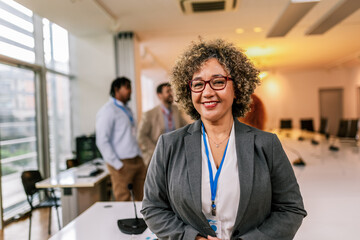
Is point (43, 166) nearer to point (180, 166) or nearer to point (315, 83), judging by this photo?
point (180, 166)

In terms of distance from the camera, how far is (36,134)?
16.3ft

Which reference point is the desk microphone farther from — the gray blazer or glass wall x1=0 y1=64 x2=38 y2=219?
glass wall x1=0 y1=64 x2=38 y2=219

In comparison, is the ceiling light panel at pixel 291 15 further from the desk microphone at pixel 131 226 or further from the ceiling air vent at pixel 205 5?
the desk microphone at pixel 131 226

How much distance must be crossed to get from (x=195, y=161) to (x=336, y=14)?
9.80 feet

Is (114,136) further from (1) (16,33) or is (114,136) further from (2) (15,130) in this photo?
(1) (16,33)

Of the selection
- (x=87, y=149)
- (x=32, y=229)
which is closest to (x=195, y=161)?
(x=32, y=229)

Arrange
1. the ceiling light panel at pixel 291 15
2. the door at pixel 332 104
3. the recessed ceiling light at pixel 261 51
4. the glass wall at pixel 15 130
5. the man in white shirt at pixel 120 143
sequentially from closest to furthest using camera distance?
1. the ceiling light panel at pixel 291 15
2. the man in white shirt at pixel 120 143
3. the glass wall at pixel 15 130
4. the recessed ceiling light at pixel 261 51
5. the door at pixel 332 104

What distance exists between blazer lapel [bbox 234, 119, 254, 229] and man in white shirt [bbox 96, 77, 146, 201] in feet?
7.50

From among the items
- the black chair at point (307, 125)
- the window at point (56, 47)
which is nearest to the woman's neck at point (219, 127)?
the window at point (56, 47)

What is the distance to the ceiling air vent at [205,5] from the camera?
12.3ft

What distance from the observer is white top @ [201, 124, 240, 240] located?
42.2 inches

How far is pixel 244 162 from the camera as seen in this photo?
108 centimetres

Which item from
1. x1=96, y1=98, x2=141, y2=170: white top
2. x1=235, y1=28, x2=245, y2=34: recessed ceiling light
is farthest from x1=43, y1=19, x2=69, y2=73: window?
x1=235, y1=28, x2=245, y2=34: recessed ceiling light

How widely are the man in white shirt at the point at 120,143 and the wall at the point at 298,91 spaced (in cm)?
1069
